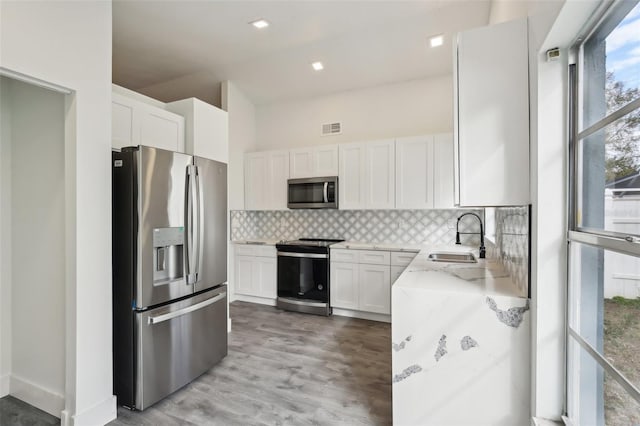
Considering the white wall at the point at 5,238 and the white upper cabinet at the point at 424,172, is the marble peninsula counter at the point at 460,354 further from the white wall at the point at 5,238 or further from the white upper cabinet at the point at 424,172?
the white wall at the point at 5,238

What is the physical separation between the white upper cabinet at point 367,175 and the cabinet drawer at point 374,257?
2.01 feet

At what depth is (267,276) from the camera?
4266 mm

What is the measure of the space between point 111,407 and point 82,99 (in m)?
1.98

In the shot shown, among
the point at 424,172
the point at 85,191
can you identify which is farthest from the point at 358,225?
the point at 85,191

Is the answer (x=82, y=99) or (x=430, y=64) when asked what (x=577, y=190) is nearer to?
(x=82, y=99)

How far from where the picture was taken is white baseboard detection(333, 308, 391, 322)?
3.65 metres

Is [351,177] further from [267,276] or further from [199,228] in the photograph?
[199,228]

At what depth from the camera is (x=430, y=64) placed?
366 cm

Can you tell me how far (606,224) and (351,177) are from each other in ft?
10.1

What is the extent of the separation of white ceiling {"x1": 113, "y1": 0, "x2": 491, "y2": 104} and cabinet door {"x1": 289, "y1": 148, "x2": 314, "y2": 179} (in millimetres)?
993

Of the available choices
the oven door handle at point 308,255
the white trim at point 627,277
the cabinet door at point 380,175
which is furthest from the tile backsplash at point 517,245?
the oven door handle at point 308,255

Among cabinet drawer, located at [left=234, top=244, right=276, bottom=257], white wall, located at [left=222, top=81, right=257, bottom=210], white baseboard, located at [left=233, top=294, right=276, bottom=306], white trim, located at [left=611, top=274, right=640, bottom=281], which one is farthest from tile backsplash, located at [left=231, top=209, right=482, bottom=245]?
white trim, located at [left=611, top=274, right=640, bottom=281]

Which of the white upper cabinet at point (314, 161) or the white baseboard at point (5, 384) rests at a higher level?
the white upper cabinet at point (314, 161)

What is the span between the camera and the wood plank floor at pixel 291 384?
192cm
